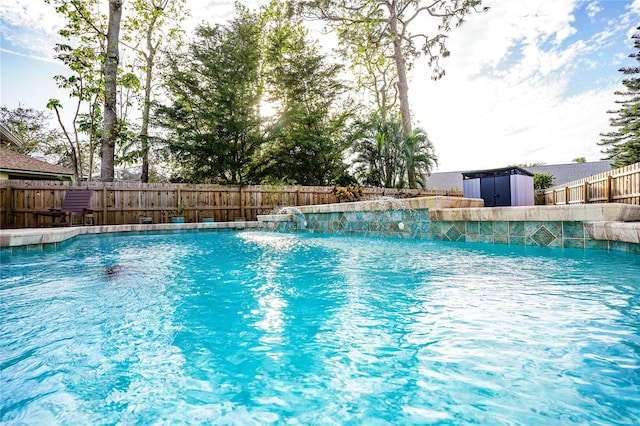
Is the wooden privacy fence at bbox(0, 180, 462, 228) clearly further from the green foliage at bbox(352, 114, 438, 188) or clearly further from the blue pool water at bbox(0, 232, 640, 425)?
the blue pool water at bbox(0, 232, 640, 425)

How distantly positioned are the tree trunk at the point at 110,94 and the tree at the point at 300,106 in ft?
18.2

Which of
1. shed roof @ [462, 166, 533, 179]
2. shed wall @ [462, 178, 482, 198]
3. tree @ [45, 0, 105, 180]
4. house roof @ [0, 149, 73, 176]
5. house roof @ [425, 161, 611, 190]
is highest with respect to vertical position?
tree @ [45, 0, 105, 180]

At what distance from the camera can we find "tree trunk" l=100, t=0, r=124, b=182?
416 inches

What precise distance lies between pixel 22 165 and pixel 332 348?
1621 centimetres

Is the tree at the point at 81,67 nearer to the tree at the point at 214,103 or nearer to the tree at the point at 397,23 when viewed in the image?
the tree at the point at 214,103

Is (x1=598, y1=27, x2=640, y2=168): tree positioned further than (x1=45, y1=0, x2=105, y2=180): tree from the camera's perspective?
Yes

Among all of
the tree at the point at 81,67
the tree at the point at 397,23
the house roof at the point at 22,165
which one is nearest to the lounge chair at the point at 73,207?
the tree at the point at 81,67

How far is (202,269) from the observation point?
3400 mm

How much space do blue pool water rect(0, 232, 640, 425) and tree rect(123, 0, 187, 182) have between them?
13.1 meters

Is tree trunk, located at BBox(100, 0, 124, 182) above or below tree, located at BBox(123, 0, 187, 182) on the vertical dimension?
below

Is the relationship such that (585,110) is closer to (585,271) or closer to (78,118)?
(585,271)

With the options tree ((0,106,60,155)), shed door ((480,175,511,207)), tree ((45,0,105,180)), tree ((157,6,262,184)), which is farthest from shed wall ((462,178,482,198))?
tree ((0,106,60,155))

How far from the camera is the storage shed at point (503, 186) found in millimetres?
10562

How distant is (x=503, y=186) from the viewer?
35.2 feet
